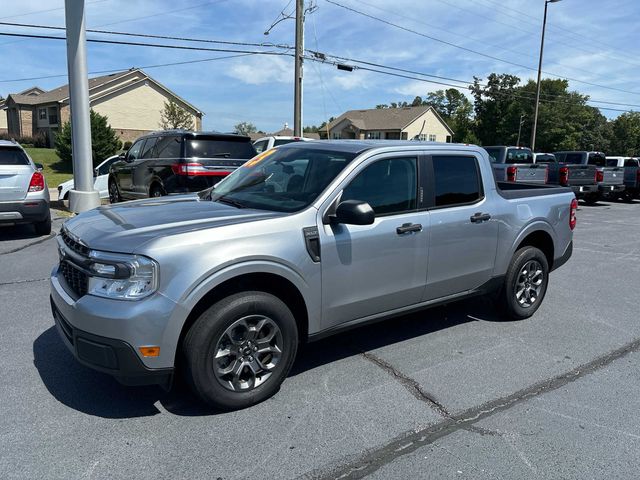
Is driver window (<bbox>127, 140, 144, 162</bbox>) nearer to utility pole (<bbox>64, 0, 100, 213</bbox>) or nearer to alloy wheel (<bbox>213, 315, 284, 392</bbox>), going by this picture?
utility pole (<bbox>64, 0, 100, 213</bbox>)

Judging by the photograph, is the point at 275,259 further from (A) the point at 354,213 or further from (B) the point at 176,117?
(B) the point at 176,117

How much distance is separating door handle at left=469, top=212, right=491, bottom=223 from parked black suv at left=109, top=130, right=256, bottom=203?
594cm

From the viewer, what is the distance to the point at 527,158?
17.3 metres

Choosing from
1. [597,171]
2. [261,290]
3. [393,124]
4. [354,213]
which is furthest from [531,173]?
[393,124]

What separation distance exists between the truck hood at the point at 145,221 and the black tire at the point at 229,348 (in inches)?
21.4

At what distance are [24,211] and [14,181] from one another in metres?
0.51

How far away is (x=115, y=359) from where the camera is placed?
2.95 metres

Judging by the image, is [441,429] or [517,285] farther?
[517,285]

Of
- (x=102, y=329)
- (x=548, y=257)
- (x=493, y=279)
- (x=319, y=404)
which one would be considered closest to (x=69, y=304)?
(x=102, y=329)

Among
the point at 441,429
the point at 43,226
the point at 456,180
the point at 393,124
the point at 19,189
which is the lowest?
the point at 441,429

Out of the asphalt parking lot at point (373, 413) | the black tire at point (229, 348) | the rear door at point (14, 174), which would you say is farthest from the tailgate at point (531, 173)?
the black tire at point (229, 348)

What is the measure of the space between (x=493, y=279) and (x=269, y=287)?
2495 millimetres

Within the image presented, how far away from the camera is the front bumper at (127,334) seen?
2914 mm

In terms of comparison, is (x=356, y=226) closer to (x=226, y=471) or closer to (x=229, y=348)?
(x=229, y=348)
